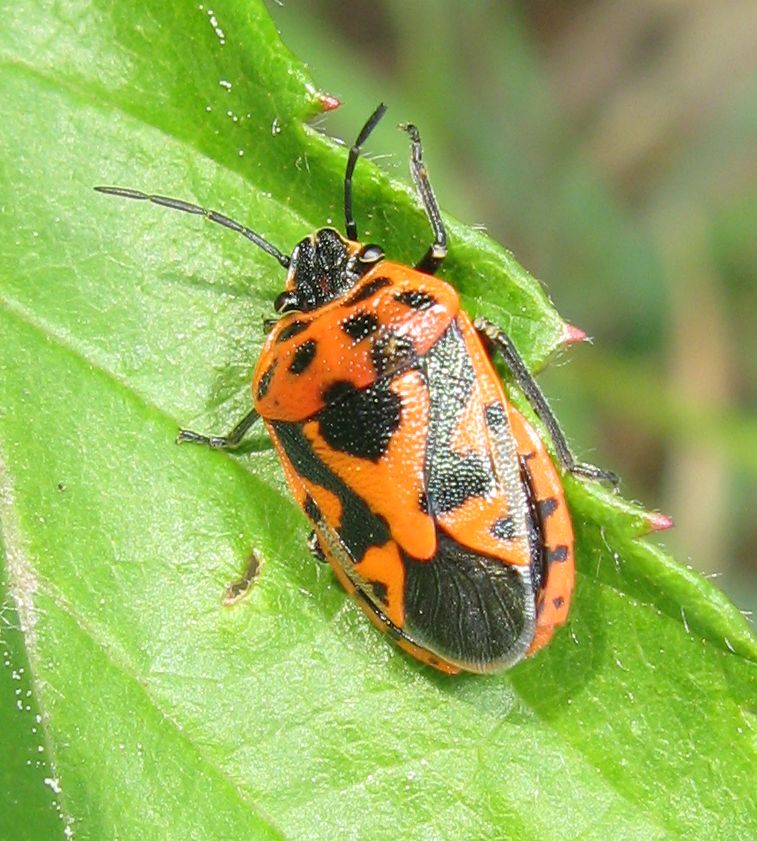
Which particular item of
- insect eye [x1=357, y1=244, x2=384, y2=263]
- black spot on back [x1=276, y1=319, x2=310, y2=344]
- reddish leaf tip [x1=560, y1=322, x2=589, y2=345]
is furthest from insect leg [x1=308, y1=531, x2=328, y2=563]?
reddish leaf tip [x1=560, y1=322, x2=589, y2=345]

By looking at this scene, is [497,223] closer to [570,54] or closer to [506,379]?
[570,54]

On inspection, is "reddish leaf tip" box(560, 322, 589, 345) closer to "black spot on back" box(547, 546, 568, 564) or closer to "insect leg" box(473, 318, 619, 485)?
"insect leg" box(473, 318, 619, 485)

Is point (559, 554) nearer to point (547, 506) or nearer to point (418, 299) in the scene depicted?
point (547, 506)

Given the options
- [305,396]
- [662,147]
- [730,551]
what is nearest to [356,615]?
[305,396]

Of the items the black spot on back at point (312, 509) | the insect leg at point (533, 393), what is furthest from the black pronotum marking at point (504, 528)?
the black spot on back at point (312, 509)

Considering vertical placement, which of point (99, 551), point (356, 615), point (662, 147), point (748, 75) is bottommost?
point (99, 551)

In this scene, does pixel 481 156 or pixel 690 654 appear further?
pixel 481 156

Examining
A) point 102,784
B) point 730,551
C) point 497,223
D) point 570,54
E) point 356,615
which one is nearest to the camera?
point 102,784

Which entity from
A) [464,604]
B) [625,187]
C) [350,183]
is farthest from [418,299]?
[625,187]
